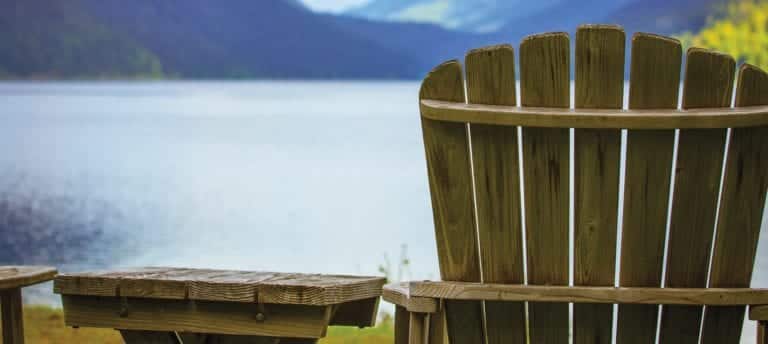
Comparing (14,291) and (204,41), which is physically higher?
(204,41)

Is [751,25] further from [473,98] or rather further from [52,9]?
[52,9]

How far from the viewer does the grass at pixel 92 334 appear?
530 centimetres

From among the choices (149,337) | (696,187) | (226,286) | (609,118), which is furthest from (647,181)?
(149,337)

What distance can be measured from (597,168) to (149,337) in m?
1.31

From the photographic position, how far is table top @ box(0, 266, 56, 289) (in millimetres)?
2861

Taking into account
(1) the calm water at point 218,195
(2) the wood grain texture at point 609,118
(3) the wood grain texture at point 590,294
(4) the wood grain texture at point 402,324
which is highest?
(2) the wood grain texture at point 609,118

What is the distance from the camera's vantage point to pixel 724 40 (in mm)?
55188

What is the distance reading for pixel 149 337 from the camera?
276 centimetres

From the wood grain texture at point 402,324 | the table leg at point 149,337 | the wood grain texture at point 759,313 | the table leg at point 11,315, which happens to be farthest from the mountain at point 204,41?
the wood grain texture at point 759,313

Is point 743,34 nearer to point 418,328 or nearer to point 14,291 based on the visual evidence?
point 14,291

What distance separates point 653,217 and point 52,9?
100264 millimetres

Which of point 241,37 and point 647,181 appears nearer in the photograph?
point 647,181

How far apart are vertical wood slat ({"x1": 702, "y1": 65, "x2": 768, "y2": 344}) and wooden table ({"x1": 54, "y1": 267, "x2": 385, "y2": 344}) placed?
911mm

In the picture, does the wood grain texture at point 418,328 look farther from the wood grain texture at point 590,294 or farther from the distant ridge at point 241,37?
the distant ridge at point 241,37
